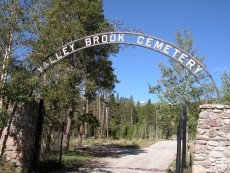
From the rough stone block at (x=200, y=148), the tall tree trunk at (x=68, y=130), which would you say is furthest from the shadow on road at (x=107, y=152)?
the rough stone block at (x=200, y=148)

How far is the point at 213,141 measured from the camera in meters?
11.6

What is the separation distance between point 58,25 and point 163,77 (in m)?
6.39

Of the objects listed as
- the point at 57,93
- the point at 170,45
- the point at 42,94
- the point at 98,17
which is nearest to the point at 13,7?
the point at 42,94

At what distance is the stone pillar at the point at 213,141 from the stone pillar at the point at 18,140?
528 cm

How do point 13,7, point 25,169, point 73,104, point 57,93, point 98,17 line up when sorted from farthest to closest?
point 98,17 → point 73,104 → point 57,93 → point 25,169 → point 13,7

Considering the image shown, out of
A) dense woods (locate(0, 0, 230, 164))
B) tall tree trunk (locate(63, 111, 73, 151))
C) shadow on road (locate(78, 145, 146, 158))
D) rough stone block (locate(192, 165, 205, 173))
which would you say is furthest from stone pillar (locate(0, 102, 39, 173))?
shadow on road (locate(78, 145, 146, 158))

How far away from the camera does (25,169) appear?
41.0 feet

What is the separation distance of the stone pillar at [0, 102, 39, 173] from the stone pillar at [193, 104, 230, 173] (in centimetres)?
528

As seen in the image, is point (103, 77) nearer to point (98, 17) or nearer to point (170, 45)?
point (98, 17)

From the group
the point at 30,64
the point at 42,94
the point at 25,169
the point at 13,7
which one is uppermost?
the point at 13,7

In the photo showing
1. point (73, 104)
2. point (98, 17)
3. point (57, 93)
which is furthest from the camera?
point (98, 17)

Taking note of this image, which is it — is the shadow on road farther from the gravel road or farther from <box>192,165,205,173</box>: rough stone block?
<box>192,165,205,173</box>: rough stone block

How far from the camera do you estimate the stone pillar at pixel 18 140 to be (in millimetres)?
12227

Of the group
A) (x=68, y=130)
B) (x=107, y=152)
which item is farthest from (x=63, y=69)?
(x=107, y=152)
